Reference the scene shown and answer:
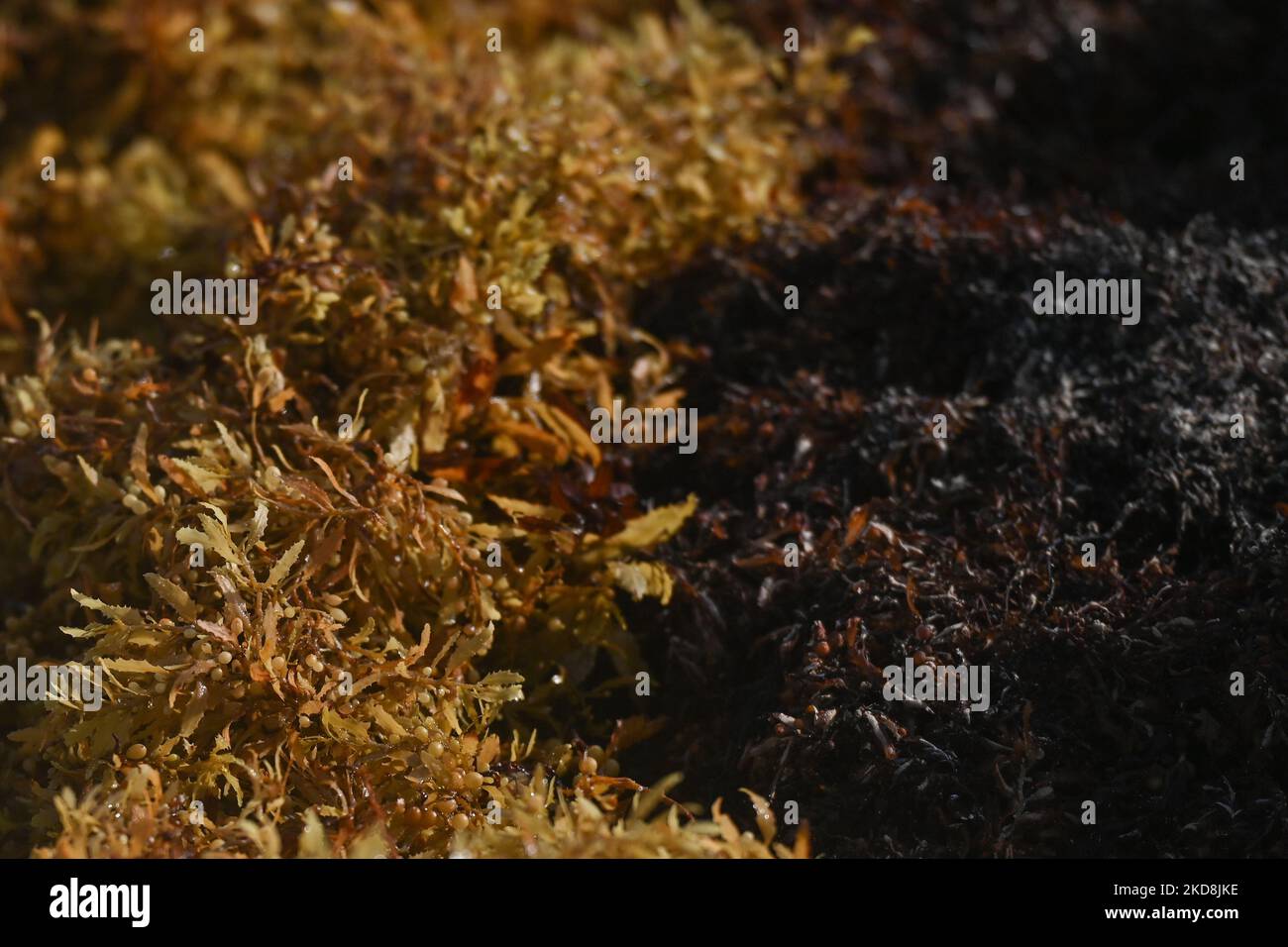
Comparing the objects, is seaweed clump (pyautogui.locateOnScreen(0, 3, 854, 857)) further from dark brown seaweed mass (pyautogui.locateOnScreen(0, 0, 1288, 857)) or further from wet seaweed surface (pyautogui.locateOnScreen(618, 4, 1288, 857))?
wet seaweed surface (pyautogui.locateOnScreen(618, 4, 1288, 857))

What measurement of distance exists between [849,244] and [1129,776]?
1.35 meters

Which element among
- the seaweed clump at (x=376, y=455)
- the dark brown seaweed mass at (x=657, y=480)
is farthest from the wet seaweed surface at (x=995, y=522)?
the seaweed clump at (x=376, y=455)

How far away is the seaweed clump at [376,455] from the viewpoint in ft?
6.39

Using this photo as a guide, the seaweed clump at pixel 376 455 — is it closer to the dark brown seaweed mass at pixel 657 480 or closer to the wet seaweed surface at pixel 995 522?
the dark brown seaweed mass at pixel 657 480

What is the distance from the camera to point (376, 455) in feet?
7.50

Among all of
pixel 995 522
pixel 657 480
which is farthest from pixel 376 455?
pixel 995 522

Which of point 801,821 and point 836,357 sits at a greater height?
point 836,357

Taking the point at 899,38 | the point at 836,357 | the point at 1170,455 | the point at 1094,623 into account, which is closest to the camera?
the point at 1094,623

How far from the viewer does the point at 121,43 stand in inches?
140

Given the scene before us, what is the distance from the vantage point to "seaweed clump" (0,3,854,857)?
195cm

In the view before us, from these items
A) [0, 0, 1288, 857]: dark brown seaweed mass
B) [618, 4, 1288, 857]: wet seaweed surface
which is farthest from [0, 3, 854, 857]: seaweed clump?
[618, 4, 1288, 857]: wet seaweed surface
